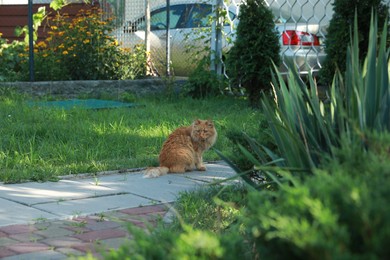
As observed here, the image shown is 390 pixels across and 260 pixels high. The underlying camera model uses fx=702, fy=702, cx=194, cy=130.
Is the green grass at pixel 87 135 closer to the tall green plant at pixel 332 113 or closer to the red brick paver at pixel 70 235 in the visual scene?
the red brick paver at pixel 70 235

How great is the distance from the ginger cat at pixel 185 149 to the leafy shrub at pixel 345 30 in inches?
134

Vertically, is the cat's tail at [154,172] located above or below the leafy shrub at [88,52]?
below

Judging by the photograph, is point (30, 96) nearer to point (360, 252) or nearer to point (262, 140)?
point (262, 140)

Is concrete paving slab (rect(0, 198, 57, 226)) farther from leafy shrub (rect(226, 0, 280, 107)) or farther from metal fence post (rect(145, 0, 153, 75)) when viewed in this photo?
metal fence post (rect(145, 0, 153, 75))

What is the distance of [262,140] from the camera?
5340 millimetres

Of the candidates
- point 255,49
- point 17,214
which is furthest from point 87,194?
point 255,49

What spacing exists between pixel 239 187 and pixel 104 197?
1.12m

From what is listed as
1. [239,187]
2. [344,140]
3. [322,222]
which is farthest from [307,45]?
[322,222]

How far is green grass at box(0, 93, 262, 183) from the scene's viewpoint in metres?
6.84

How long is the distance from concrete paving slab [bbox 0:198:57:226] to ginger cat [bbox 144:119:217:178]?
1.55 m

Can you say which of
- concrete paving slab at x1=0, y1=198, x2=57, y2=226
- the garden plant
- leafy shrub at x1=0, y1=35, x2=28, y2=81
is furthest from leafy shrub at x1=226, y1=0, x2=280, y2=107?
the garden plant

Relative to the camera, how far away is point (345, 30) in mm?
10164

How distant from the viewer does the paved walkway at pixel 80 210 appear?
14.5ft

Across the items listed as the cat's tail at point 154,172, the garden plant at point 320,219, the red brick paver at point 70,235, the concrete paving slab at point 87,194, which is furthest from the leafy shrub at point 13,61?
the garden plant at point 320,219
